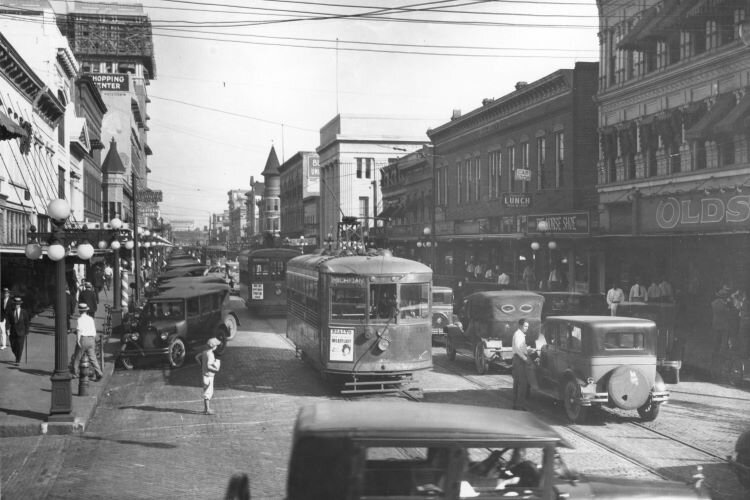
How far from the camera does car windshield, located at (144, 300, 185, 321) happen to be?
21.3 m

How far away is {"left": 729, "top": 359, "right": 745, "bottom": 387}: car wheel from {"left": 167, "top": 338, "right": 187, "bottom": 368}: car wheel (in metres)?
13.2

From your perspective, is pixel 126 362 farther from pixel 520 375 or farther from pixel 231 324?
pixel 520 375

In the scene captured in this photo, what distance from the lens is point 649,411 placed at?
13641 mm

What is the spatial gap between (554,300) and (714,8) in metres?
11.1

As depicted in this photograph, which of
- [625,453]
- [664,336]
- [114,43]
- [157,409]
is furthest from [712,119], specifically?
[114,43]

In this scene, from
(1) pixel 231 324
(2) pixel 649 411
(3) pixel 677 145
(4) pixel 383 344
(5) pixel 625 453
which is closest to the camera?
(5) pixel 625 453

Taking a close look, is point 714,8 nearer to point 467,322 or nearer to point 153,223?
point 467,322

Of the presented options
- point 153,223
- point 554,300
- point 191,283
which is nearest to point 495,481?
point 191,283

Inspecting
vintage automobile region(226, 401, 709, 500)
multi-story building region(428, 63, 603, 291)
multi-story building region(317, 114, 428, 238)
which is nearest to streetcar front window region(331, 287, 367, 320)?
vintage automobile region(226, 401, 709, 500)

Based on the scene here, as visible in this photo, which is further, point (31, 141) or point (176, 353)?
point (31, 141)

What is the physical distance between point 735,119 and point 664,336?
10.7 meters

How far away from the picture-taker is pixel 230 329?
2553cm

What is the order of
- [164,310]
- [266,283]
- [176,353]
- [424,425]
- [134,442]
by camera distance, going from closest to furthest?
[424,425] < [134,442] < [176,353] < [164,310] < [266,283]

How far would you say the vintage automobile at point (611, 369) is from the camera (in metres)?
13.3
